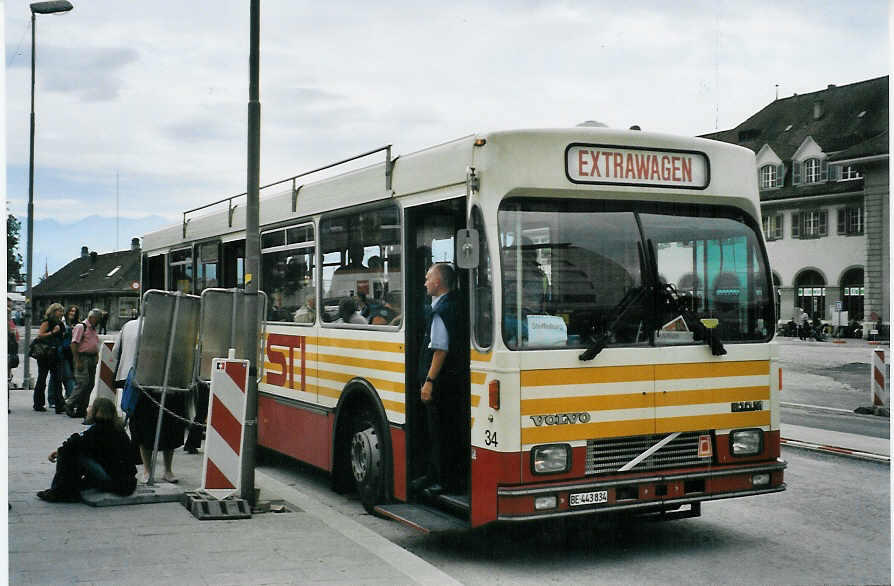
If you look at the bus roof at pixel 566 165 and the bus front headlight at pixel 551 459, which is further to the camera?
the bus roof at pixel 566 165

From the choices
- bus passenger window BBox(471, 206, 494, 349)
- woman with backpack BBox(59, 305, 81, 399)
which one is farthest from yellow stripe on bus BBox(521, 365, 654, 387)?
woman with backpack BBox(59, 305, 81, 399)

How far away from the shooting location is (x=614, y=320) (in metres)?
7.08

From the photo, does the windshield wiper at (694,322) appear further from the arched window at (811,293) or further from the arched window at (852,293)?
the arched window at (811,293)

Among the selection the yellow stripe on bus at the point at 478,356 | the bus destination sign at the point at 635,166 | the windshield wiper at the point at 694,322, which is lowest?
the yellow stripe on bus at the point at 478,356

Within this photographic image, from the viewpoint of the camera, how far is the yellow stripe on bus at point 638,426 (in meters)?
6.78

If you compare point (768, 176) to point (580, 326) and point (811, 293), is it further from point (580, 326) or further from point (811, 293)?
point (580, 326)

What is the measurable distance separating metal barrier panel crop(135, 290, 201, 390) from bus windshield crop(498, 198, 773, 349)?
4122 millimetres

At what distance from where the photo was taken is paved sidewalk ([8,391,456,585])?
633cm

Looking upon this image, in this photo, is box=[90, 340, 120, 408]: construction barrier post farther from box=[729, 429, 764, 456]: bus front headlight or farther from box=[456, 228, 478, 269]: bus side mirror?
box=[729, 429, 764, 456]: bus front headlight

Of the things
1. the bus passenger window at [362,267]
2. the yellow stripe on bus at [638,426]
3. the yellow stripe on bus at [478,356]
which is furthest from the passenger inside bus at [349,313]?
the yellow stripe on bus at [638,426]

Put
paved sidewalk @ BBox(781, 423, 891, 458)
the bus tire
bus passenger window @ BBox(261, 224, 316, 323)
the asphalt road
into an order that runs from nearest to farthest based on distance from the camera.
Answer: the asphalt road
the bus tire
bus passenger window @ BBox(261, 224, 316, 323)
paved sidewalk @ BBox(781, 423, 891, 458)

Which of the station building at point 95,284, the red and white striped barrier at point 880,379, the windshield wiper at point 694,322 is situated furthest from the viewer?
the station building at point 95,284

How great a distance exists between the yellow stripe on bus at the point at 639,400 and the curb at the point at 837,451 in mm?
4571

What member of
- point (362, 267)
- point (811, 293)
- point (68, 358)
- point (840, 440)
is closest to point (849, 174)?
point (811, 293)
